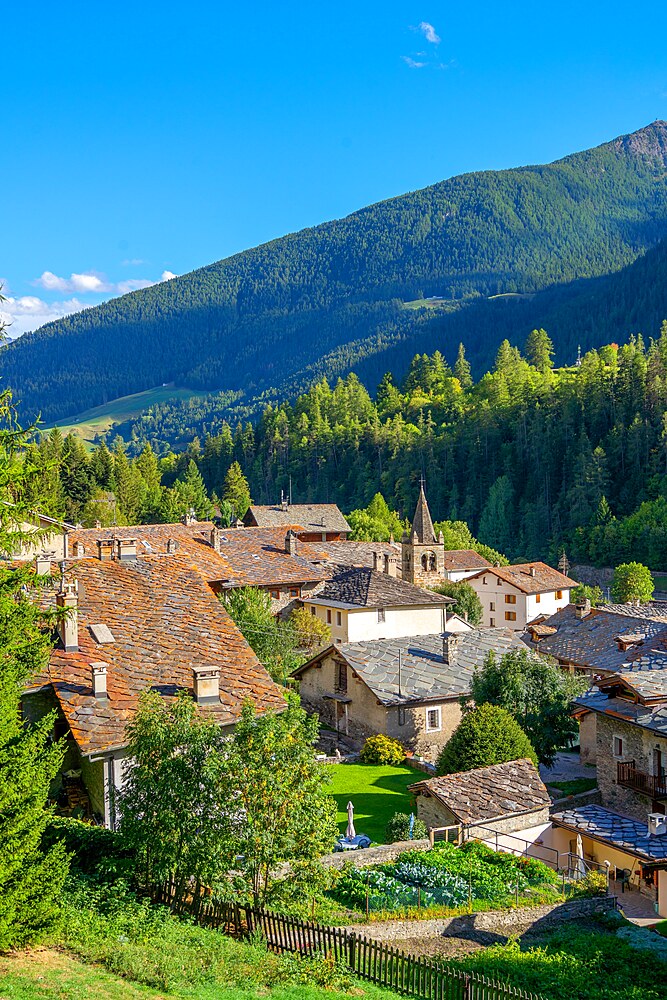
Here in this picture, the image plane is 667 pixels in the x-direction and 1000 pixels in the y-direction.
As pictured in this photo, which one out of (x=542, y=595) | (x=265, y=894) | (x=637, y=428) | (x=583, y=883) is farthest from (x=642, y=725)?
(x=637, y=428)

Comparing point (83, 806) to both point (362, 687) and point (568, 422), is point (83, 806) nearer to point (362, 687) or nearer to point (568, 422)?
point (362, 687)

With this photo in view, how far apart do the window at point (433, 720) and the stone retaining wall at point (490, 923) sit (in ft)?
52.2

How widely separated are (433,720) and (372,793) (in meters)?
8.14

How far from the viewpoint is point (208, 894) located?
17.1 m

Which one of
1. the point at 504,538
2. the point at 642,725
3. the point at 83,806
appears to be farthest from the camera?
the point at 504,538

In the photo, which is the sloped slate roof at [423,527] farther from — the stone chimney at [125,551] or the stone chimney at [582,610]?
the stone chimney at [125,551]

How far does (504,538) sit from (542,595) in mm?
62196

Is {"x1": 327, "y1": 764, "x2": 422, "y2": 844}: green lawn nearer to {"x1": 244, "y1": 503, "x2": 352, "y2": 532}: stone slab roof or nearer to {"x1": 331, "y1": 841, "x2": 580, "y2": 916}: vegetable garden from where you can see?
{"x1": 331, "y1": 841, "x2": 580, "y2": 916}: vegetable garden

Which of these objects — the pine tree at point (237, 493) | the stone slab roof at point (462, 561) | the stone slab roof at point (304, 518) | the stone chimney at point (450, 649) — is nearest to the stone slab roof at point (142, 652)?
the stone chimney at point (450, 649)

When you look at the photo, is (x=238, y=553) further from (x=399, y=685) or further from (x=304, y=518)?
(x=304, y=518)

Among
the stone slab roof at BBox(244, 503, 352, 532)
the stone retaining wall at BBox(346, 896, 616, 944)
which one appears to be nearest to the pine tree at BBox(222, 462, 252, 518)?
the stone slab roof at BBox(244, 503, 352, 532)

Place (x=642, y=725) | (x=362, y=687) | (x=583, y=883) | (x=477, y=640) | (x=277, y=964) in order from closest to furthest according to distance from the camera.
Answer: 1. (x=277, y=964)
2. (x=583, y=883)
3. (x=642, y=725)
4. (x=362, y=687)
5. (x=477, y=640)

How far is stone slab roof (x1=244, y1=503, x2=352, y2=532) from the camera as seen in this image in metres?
93.6

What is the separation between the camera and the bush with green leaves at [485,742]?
30.6 meters
